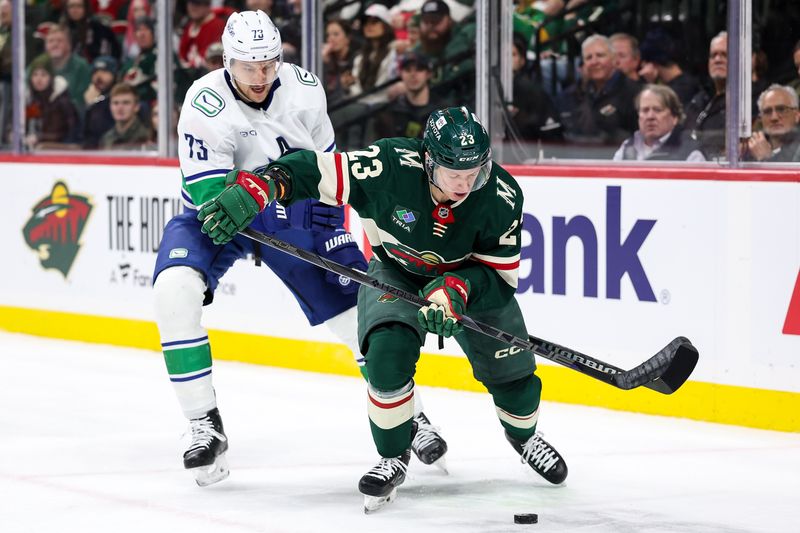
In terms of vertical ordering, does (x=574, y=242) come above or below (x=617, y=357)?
above

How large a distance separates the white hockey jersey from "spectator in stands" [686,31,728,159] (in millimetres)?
1513

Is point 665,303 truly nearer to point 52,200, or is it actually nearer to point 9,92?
point 52,200

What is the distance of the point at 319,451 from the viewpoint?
14.3ft

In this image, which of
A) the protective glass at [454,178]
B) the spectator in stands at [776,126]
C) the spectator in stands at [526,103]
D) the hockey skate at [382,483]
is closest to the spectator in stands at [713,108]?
the spectator in stands at [776,126]

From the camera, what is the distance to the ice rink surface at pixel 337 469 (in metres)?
3.45

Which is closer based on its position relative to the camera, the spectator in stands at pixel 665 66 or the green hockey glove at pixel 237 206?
the green hockey glove at pixel 237 206

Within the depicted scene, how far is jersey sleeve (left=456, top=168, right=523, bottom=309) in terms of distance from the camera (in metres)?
3.55

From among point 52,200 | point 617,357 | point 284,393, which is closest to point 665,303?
point 617,357

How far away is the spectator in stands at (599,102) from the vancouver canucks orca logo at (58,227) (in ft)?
8.49

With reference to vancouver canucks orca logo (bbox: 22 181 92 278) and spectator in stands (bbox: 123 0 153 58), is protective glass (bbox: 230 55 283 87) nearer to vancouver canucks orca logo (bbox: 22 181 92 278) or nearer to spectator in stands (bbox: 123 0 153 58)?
spectator in stands (bbox: 123 0 153 58)

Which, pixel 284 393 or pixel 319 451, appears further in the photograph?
pixel 284 393

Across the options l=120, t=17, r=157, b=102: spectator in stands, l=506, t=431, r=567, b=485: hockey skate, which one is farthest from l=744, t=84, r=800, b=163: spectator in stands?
l=120, t=17, r=157, b=102: spectator in stands

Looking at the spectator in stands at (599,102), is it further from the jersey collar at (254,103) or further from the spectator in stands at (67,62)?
the spectator in stands at (67,62)

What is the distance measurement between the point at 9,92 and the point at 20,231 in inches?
28.9
